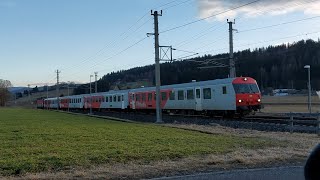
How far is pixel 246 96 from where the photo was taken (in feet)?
108

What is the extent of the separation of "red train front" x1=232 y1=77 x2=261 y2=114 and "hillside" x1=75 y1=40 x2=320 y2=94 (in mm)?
20080

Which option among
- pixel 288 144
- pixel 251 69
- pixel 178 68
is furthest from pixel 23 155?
pixel 178 68

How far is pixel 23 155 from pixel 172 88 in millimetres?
30279

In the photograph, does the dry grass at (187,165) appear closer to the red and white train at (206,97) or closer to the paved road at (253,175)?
the paved road at (253,175)

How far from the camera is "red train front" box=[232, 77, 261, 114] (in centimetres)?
3262

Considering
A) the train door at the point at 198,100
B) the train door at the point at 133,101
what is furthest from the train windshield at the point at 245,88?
the train door at the point at 133,101

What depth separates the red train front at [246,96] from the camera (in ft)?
107

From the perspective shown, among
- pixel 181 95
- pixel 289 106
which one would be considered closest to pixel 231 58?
pixel 181 95

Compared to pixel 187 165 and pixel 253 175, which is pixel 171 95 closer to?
pixel 187 165

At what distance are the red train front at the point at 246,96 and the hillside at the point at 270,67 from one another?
791 inches

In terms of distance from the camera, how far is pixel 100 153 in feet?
41.8

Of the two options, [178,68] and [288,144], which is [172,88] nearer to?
[288,144]

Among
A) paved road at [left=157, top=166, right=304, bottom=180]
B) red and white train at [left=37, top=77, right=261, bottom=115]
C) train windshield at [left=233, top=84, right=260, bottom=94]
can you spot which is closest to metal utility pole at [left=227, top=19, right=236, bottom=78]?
red and white train at [left=37, top=77, right=261, bottom=115]

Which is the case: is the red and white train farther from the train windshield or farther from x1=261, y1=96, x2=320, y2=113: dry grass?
x1=261, y1=96, x2=320, y2=113: dry grass
